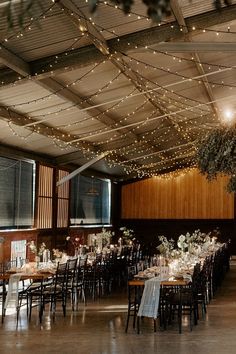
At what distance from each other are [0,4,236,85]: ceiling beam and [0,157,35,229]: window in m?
4.79

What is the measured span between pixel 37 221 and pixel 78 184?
159 inches

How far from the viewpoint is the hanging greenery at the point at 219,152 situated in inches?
277

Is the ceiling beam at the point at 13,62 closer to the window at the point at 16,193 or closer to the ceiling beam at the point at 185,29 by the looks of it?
the ceiling beam at the point at 185,29

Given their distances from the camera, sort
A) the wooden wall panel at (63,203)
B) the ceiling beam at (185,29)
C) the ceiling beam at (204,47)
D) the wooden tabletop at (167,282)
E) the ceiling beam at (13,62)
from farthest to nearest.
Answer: the wooden wall panel at (63,203) < the wooden tabletop at (167,282) < the ceiling beam at (13,62) < the ceiling beam at (185,29) < the ceiling beam at (204,47)

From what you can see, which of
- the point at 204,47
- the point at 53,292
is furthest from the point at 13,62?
the point at 53,292

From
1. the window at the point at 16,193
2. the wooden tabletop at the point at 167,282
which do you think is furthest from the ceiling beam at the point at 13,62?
the window at the point at 16,193

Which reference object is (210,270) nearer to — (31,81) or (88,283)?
(88,283)

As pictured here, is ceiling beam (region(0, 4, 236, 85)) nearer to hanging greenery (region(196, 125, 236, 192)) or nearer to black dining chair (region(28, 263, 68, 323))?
hanging greenery (region(196, 125, 236, 192))

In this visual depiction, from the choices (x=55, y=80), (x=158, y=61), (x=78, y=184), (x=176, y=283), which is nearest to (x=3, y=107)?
(x=55, y=80)

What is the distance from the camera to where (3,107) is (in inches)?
387

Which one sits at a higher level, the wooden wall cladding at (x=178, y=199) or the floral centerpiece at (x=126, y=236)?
the wooden wall cladding at (x=178, y=199)

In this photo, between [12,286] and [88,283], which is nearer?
[12,286]

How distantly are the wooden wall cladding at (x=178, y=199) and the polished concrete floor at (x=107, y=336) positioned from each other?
12793mm

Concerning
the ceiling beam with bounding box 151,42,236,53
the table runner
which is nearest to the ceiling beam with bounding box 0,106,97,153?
the table runner
